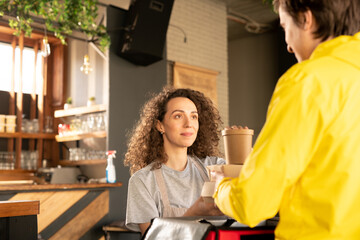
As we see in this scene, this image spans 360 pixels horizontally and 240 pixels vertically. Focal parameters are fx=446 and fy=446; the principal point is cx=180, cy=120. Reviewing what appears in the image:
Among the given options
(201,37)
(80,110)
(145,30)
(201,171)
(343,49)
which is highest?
(201,37)

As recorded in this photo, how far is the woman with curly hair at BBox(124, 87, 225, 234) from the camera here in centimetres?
215

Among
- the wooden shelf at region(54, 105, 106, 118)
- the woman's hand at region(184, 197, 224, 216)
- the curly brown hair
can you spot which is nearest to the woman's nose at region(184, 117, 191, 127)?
the curly brown hair

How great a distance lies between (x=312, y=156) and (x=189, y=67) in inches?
235

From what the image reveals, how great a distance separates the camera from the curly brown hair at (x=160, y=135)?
243 cm

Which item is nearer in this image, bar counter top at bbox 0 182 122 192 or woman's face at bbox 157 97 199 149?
woman's face at bbox 157 97 199 149

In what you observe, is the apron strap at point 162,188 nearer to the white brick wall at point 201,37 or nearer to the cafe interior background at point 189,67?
the cafe interior background at point 189,67

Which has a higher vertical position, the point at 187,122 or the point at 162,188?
the point at 187,122

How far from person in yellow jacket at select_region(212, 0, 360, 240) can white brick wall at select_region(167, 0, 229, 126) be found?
5729mm

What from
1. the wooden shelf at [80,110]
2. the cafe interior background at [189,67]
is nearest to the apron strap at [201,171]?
the cafe interior background at [189,67]

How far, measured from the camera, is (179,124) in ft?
7.74


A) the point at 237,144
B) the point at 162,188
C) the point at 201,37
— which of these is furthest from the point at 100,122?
the point at 237,144

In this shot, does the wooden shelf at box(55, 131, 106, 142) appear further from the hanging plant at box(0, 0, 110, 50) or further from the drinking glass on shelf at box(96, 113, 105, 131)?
the hanging plant at box(0, 0, 110, 50)

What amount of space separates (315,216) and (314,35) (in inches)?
16.7

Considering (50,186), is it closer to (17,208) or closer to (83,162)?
(83,162)
